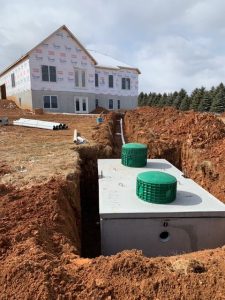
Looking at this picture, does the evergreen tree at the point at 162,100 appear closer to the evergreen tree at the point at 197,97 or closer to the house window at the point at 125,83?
the evergreen tree at the point at 197,97

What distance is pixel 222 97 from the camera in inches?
1592

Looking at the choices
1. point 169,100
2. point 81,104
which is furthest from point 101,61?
point 169,100

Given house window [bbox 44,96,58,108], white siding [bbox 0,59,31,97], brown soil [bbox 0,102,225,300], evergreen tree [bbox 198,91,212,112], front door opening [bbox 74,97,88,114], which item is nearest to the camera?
brown soil [bbox 0,102,225,300]

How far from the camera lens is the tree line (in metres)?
40.8

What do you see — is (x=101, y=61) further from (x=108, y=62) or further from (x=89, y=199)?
(x=89, y=199)

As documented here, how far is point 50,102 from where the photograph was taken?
27.0m

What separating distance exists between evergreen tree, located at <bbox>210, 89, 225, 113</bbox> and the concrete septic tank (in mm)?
39958

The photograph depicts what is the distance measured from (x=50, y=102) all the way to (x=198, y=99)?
29513 millimetres

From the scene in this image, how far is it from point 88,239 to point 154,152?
4582 millimetres

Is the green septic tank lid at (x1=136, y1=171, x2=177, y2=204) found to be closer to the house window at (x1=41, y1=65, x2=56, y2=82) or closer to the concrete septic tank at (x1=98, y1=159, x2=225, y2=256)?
the concrete septic tank at (x1=98, y1=159, x2=225, y2=256)

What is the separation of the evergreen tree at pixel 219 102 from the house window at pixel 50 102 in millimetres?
27342

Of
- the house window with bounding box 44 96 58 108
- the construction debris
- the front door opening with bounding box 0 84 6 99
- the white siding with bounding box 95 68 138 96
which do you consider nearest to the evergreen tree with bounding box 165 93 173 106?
the white siding with bounding box 95 68 138 96

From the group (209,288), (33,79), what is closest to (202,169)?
(209,288)

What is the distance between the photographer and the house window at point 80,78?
91.4ft
